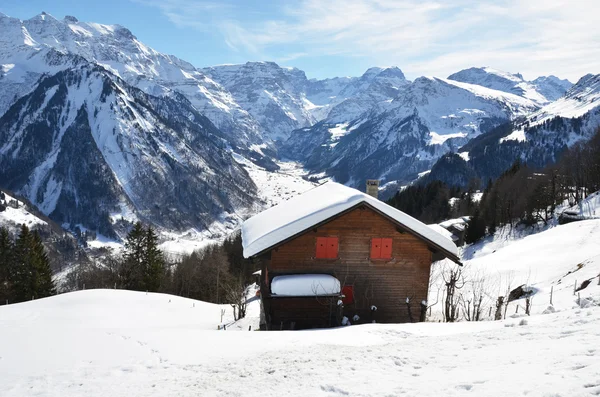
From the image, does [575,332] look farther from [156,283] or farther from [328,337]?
[156,283]

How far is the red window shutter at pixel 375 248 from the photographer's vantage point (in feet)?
81.6

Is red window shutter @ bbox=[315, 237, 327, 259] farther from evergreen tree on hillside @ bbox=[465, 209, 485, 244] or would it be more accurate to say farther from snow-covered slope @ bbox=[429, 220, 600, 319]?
evergreen tree on hillside @ bbox=[465, 209, 485, 244]

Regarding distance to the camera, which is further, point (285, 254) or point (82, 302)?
point (82, 302)

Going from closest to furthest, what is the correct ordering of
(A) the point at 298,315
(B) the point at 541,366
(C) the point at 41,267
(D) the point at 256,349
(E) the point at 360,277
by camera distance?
(B) the point at 541,366
(D) the point at 256,349
(A) the point at 298,315
(E) the point at 360,277
(C) the point at 41,267

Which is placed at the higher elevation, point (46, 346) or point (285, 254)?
point (285, 254)

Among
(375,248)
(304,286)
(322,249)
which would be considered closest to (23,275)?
(322,249)

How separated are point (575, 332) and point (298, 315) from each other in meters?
14.0

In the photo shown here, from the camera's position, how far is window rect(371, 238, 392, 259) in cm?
2486

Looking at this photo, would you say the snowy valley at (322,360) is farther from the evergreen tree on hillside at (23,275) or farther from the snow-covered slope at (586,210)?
the snow-covered slope at (586,210)

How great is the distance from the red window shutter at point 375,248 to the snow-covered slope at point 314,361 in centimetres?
736

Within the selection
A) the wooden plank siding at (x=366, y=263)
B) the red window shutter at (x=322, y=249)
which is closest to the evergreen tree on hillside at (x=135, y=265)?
the wooden plank siding at (x=366, y=263)

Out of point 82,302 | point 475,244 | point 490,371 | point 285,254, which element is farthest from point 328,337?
point 475,244

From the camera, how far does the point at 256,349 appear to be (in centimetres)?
1437

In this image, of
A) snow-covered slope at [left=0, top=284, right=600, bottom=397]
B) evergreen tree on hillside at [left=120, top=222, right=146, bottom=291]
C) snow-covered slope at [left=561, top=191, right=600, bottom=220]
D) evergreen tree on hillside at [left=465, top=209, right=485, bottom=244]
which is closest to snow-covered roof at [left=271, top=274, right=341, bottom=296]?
snow-covered slope at [left=0, top=284, right=600, bottom=397]
